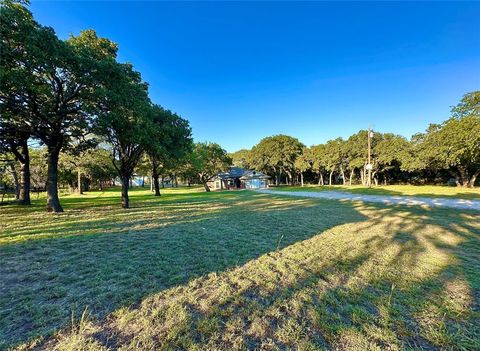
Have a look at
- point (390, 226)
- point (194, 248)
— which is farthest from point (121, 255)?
point (390, 226)

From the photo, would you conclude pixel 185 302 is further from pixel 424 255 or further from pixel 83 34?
pixel 83 34

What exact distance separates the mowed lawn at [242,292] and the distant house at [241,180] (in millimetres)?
37633

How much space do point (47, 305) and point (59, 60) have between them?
9092 mm

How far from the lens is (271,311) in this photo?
2.41m

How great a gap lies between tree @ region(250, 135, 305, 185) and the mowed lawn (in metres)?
43.0

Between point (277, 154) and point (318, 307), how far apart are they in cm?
4635

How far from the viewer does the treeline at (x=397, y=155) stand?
77.4ft

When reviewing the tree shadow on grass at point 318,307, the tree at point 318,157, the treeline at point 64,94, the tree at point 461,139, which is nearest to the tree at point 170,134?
the treeline at point 64,94

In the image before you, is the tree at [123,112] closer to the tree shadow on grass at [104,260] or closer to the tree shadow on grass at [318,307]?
the tree shadow on grass at [104,260]

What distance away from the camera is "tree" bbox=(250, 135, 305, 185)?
47.9 m

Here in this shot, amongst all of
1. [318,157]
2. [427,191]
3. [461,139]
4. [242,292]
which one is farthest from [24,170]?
[318,157]

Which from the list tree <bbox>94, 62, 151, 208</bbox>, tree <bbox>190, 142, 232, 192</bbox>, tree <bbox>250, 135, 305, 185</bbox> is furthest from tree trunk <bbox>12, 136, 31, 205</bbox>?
tree <bbox>250, 135, 305, 185</bbox>

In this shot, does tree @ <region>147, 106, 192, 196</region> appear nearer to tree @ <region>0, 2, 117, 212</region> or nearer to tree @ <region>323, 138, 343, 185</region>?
tree @ <region>0, 2, 117, 212</region>

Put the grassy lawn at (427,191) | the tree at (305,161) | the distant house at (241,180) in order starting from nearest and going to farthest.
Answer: the grassy lawn at (427,191) < the distant house at (241,180) < the tree at (305,161)
